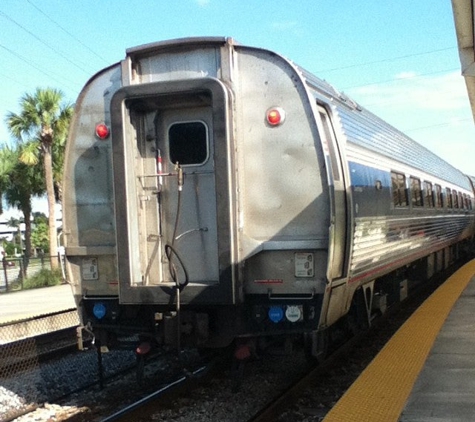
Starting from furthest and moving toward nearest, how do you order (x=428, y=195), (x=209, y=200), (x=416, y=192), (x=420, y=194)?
(x=428, y=195), (x=420, y=194), (x=416, y=192), (x=209, y=200)

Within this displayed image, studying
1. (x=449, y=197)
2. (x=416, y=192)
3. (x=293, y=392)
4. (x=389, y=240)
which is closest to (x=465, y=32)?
(x=416, y=192)

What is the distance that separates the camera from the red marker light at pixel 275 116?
6160 millimetres

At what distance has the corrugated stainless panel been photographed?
275 inches

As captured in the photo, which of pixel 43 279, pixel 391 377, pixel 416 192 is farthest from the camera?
pixel 43 279

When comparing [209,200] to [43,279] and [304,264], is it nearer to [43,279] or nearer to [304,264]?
[304,264]

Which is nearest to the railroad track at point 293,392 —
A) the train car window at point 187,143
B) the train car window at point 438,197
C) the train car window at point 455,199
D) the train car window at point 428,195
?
the train car window at point 187,143

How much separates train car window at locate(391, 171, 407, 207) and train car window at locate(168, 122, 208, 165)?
3641 mm

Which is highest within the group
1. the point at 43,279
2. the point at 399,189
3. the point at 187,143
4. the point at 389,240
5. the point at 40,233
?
the point at 40,233

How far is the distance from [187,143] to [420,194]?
6358mm

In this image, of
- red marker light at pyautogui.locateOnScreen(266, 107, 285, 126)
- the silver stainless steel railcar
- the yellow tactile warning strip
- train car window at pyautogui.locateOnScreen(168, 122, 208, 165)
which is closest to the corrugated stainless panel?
the silver stainless steel railcar

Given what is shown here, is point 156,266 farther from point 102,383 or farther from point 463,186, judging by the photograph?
point 463,186

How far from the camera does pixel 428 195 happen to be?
12.7m

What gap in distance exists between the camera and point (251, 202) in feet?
20.4

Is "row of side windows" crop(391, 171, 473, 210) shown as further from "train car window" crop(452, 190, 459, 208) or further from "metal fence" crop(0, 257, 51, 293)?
"metal fence" crop(0, 257, 51, 293)
